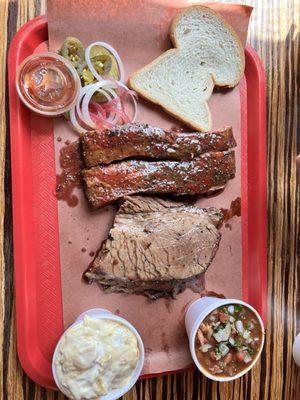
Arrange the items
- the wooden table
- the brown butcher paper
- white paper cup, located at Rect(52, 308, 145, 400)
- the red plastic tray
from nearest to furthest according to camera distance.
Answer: white paper cup, located at Rect(52, 308, 145, 400) → the red plastic tray → the brown butcher paper → the wooden table

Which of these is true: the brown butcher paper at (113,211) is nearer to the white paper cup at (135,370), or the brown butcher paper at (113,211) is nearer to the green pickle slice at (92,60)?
the green pickle slice at (92,60)

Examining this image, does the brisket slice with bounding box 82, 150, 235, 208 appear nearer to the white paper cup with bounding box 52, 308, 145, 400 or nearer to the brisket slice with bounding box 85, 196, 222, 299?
the brisket slice with bounding box 85, 196, 222, 299

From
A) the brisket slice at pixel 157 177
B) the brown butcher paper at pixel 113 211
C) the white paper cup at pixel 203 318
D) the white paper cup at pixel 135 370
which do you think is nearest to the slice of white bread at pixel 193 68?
the brown butcher paper at pixel 113 211

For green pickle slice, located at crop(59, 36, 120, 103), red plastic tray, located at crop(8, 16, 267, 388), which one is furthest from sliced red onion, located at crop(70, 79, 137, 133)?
red plastic tray, located at crop(8, 16, 267, 388)

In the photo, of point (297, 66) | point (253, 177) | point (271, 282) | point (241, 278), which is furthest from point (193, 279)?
point (297, 66)

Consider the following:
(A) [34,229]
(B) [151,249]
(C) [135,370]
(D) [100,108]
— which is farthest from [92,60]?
(C) [135,370]

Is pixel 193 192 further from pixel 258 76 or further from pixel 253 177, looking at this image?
pixel 258 76
